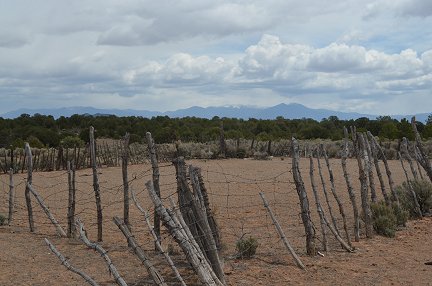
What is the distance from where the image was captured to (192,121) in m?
78.6

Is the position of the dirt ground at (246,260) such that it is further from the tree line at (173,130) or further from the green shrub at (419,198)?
the tree line at (173,130)

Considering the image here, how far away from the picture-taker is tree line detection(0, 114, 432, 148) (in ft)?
151

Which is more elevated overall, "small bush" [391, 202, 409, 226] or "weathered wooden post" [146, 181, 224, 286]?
"weathered wooden post" [146, 181, 224, 286]

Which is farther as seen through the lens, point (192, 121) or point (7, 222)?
point (192, 121)

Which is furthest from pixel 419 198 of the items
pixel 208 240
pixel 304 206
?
pixel 208 240

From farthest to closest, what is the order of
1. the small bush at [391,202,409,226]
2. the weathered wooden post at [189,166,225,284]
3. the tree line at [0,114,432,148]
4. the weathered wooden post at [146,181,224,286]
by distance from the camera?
the tree line at [0,114,432,148]
the small bush at [391,202,409,226]
the weathered wooden post at [189,166,225,284]
the weathered wooden post at [146,181,224,286]

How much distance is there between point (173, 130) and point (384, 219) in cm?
4386

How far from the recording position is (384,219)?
12.4m

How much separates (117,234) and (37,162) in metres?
19.2

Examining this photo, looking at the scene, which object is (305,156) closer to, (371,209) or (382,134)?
(382,134)

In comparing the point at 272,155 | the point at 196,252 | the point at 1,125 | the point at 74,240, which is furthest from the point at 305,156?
the point at 1,125

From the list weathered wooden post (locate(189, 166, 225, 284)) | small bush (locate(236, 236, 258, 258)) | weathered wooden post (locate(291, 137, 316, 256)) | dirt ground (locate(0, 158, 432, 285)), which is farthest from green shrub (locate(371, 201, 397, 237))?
weathered wooden post (locate(189, 166, 225, 284))

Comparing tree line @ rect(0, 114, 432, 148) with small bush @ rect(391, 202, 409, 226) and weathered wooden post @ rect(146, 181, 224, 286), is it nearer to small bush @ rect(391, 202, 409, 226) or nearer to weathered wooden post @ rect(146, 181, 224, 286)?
small bush @ rect(391, 202, 409, 226)

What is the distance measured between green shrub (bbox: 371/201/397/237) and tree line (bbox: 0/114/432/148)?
79.3ft
